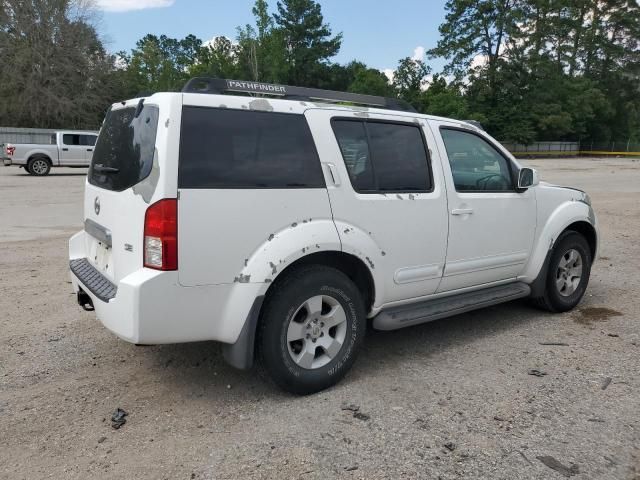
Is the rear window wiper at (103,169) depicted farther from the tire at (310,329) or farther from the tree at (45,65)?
the tree at (45,65)

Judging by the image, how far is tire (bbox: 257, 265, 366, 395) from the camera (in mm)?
3311

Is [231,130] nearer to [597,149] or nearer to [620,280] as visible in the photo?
[620,280]

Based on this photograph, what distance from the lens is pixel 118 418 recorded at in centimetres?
321

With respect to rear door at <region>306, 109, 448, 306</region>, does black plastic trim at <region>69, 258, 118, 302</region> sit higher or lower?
lower

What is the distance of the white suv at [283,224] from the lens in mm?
3045

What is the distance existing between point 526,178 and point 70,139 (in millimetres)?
21282

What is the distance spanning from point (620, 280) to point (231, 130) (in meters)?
5.45

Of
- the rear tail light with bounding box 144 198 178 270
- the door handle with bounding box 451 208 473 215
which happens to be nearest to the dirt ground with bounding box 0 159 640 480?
the rear tail light with bounding box 144 198 178 270

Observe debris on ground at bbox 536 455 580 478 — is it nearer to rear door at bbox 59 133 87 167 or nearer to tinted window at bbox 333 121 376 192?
tinted window at bbox 333 121 376 192

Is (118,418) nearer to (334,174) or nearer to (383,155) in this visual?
(334,174)

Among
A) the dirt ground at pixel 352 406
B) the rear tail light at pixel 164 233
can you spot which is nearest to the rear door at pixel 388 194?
the dirt ground at pixel 352 406

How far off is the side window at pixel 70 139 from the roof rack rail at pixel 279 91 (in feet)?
67.7

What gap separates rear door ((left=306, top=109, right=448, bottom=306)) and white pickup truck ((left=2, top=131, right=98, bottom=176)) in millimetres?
18280

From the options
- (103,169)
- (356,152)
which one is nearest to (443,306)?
(356,152)
